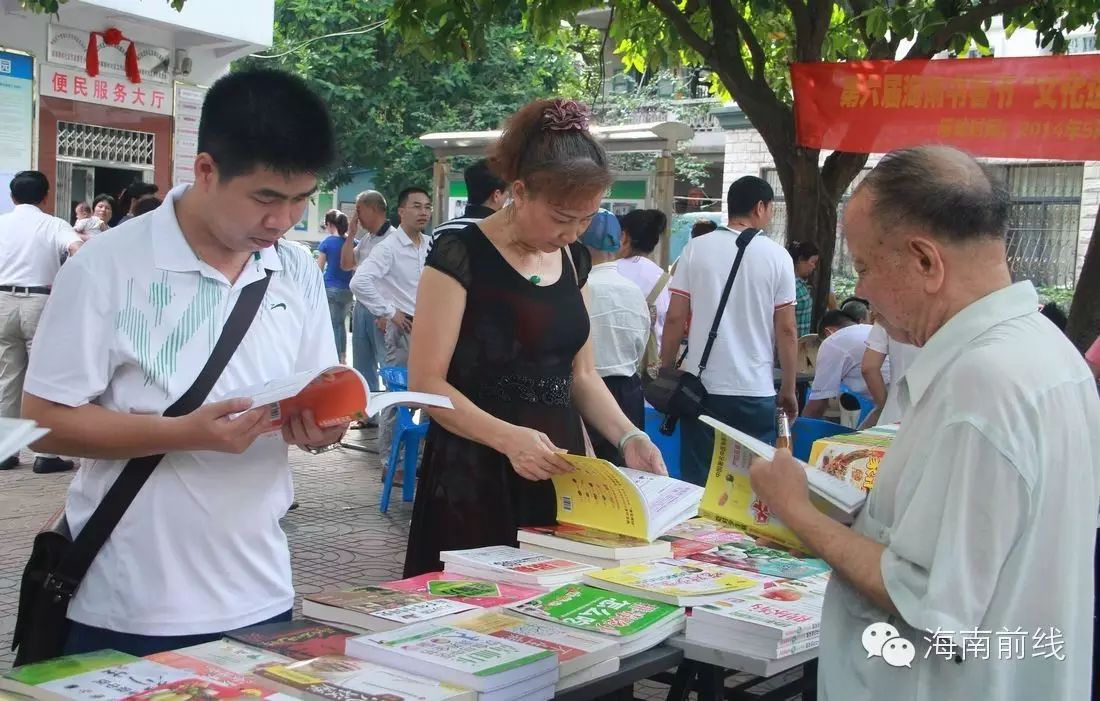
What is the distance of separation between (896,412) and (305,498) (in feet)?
13.7

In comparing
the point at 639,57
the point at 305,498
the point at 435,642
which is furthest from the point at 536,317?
the point at 639,57

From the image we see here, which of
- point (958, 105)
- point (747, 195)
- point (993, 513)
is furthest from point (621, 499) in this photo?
point (958, 105)

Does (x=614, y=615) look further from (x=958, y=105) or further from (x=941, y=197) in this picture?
(x=958, y=105)

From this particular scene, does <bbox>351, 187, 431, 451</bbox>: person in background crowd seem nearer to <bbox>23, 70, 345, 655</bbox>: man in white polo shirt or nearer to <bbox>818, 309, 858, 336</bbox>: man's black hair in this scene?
<bbox>818, 309, 858, 336</bbox>: man's black hair

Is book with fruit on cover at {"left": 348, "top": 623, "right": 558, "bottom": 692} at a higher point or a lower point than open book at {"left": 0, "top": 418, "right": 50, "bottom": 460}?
lower

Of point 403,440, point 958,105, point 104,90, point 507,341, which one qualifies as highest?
point 104,90

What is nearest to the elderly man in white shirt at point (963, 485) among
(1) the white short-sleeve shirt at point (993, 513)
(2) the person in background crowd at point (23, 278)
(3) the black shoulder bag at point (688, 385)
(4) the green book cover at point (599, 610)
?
(1) the white short-sleeve shirt at point (993, 513)

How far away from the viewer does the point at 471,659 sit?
1810 millimetres

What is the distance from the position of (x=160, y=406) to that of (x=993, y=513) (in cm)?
132

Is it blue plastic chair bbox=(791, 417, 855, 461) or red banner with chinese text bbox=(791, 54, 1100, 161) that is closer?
blue plastic chair bbox=(791, 417, 855, 461)

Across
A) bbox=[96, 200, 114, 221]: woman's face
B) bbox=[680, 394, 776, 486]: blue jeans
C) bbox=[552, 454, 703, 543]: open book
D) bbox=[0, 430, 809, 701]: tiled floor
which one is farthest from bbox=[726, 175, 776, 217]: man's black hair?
bbox=[96, 200, 114, 221]: woman's face

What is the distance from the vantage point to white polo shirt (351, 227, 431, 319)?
7.88 meters

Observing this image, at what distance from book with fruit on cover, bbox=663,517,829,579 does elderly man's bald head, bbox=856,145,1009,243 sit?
100 cm

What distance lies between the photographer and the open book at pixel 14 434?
1361 mm
